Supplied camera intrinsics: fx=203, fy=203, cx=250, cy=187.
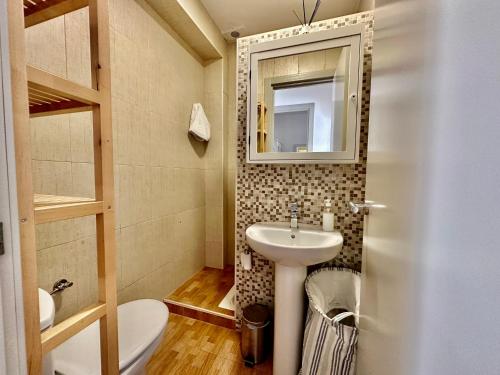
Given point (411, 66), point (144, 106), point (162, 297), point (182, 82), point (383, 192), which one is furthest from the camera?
point (182, 82)

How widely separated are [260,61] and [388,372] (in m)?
1.56

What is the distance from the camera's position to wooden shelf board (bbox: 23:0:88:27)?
0.59 metres

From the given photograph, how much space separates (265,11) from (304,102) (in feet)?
3.60

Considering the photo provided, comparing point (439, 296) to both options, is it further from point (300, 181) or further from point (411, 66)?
point (300, 181)

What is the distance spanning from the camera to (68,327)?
495 mm

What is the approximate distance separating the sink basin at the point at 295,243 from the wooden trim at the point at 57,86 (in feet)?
2.93

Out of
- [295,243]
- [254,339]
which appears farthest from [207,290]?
[295,243]

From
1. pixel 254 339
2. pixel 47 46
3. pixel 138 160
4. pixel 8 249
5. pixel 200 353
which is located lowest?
pixel 200 353

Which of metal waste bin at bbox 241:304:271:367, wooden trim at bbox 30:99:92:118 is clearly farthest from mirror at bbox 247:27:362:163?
metal waste bin at bbox 241:304:271:367

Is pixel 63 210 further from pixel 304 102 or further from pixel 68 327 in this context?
pixel 304 102

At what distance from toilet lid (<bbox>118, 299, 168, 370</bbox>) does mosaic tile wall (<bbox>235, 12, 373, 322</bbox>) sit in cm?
60

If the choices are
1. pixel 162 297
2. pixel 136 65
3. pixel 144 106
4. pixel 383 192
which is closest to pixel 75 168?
pixel 144 106

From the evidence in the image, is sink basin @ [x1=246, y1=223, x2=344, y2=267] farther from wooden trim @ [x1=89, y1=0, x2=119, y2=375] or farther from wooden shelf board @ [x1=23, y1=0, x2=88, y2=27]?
wooden shelf board @ [x1=23, y1=0, x2=88, y2=27]

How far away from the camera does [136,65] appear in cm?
144
